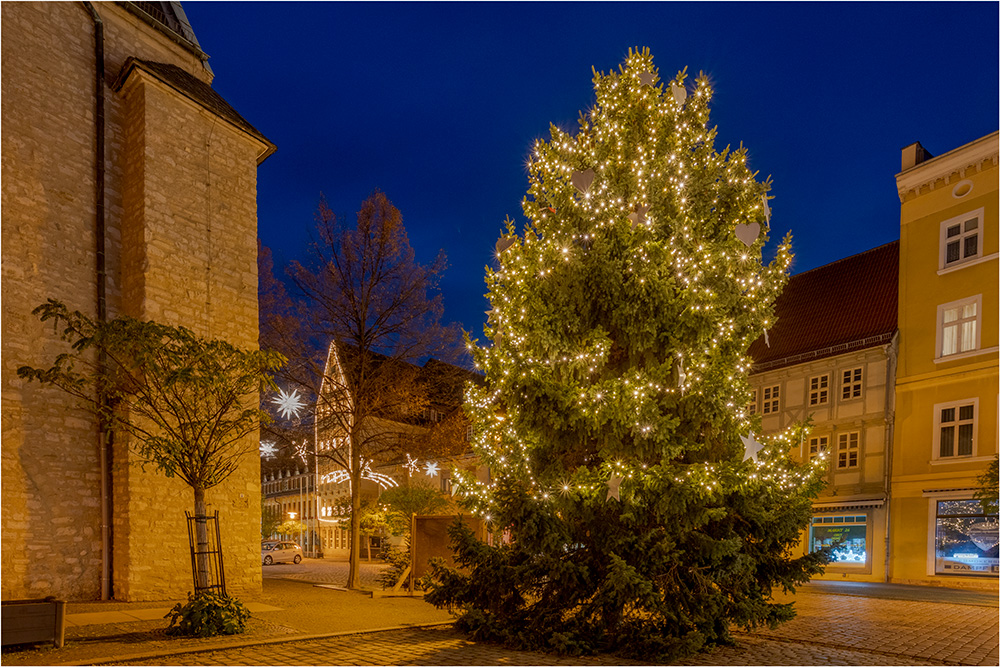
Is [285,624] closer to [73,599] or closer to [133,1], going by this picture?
[73,599]

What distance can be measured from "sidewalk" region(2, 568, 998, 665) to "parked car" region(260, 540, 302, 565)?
23.2 m

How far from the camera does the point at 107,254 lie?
12688 mm

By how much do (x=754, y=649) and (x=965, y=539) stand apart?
14868 millimetres

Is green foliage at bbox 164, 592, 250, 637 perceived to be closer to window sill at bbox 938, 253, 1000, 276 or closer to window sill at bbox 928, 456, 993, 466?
window sill at bbox 928, 456, 993, 466

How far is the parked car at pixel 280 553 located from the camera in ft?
113

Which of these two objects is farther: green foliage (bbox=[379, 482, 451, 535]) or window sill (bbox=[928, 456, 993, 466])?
green foliage (bbox=[379, 482, 451, 535])

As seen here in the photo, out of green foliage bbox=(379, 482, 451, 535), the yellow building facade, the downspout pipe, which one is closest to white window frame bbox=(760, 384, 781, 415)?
the yellow building facade

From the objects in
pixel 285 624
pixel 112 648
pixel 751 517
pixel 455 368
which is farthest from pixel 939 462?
pixel 112 648

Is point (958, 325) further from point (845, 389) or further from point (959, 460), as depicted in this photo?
point (845, 389)

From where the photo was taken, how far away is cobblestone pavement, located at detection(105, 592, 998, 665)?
7660 millimetres

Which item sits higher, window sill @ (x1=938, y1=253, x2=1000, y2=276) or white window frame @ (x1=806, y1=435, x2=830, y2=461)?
window sill @ (x1=938, y1=253, x2=1000, y2=276)

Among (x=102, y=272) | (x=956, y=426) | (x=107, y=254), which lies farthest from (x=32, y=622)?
(x=956, y=426)

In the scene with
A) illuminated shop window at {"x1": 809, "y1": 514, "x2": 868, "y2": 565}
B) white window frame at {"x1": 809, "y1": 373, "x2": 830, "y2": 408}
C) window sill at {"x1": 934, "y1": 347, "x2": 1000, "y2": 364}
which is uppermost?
window sill at {"x1": 934, "y1": 347, "x2": 1000, "y2": 364}

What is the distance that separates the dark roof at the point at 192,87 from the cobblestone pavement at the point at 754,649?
9967 millimetres
